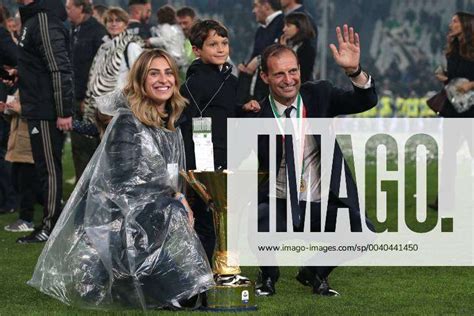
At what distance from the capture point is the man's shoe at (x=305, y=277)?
8.92 metres

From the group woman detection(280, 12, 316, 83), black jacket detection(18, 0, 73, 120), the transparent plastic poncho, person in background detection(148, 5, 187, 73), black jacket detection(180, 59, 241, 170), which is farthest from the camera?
person in background detection(148, 5, 187, 73)

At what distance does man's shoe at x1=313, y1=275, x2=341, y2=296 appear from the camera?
8750 mm

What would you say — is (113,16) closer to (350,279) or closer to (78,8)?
(78,8)

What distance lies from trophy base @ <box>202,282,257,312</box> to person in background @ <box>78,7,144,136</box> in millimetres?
5280

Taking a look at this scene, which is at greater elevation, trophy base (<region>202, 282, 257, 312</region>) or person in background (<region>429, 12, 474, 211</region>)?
person in background (<region>429, 12, 474, 211</region>)

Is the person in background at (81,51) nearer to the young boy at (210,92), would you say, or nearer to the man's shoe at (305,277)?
the young boy at (210,92)

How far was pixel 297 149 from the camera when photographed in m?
8.59

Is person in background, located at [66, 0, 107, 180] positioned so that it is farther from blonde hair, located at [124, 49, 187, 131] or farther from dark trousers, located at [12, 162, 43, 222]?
blonde hair, located at [124, 49, 187, 131]

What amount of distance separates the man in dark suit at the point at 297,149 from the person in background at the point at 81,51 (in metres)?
5.38

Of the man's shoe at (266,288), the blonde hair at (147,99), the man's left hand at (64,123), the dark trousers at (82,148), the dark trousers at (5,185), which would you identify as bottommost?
the man's shoe at (266,288)

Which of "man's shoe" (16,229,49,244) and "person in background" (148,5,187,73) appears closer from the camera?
"man's shoe" (16,229,49,244)

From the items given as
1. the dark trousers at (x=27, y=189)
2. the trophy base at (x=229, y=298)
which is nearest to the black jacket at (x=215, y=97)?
the trophy base at (x=229, y=298)

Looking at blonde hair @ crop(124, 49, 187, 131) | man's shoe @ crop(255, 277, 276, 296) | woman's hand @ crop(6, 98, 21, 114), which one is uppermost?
blonde hair @ crop(124, 49, 187, 131)

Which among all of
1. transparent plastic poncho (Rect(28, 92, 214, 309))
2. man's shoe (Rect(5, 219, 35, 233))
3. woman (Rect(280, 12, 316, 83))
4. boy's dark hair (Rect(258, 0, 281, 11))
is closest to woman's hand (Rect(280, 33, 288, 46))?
woman (Rect(280, 12, 316, 83))
